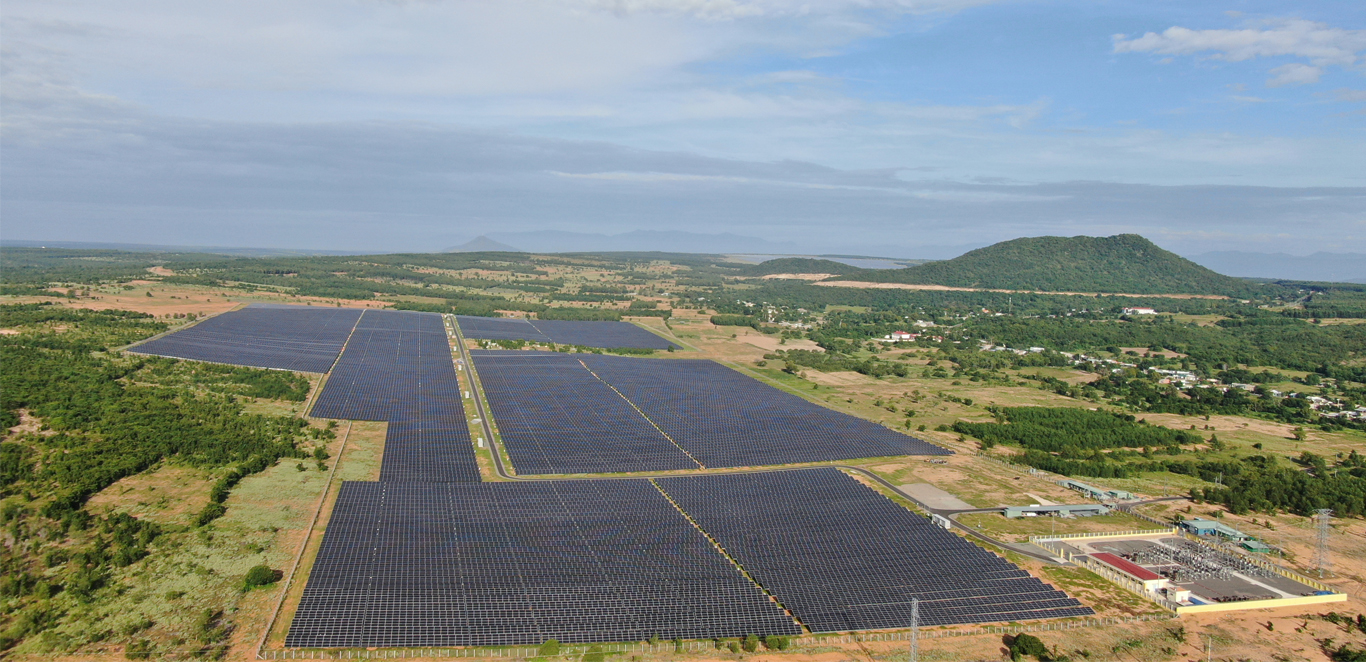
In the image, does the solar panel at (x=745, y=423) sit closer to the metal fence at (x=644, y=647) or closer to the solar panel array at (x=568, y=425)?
the solar panel array at (x=568, y=425)

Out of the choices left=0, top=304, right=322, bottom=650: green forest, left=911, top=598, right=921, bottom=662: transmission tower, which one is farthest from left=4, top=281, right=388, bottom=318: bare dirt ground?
left=911, top=598, right=921, bottom=662: transmission tower

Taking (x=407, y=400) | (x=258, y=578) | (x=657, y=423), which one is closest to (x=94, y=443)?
(x=407, y=400)

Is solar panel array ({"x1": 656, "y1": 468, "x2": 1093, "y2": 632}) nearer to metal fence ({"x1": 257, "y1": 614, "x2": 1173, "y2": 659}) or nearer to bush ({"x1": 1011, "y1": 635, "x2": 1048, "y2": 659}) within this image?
metal fence ({"x1": 257, "y1": 614, "x2": 1173, "y2": 659})

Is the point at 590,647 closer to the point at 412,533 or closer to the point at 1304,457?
the point at 412,533

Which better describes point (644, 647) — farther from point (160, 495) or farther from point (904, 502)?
point (160, 495)

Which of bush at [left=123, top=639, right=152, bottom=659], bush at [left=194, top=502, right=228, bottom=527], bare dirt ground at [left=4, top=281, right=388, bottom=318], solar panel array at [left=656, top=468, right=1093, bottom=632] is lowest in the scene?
bush at [left=123, top=639, right=152, bottom=659]

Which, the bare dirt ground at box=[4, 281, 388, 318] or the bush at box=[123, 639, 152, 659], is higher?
the bare dirt ground at box=[4, 281, 388, 318]

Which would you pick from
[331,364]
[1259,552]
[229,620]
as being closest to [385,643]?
[229,620]
